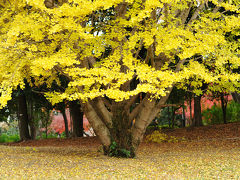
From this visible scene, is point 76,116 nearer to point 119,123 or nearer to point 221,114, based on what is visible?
point 119,123

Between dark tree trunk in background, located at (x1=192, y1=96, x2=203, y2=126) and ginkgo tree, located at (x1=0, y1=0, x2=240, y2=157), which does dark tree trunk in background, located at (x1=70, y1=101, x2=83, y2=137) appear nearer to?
dark tree trunk in background, located at (x1=192, y1=96, x2=203, y2=126)

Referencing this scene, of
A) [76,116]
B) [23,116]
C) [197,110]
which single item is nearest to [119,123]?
[76,116]

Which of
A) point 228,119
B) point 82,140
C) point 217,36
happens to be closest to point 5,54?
point 217,36

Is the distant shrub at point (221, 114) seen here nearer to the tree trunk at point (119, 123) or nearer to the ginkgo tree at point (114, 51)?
the ginkgo tree at point (114, 51)

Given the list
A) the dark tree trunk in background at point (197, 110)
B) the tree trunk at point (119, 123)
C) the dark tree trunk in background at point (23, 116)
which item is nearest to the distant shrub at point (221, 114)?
the dark tree trunk in background at point (197, 110)

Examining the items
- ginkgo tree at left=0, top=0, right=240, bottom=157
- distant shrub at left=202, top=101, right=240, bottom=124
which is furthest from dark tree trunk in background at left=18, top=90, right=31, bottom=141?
distant shrub at left=202, top=101, right=240, bottom=124

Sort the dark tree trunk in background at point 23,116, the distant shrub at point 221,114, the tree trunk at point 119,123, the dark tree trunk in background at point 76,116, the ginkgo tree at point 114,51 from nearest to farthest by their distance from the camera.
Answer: the ginkgo tree at point 114,51 → the tree trunk at point 119,123 → the dark tree trunk in background at point 76,116 → the dark tree trunk in background at point 23,116 → the distant shrub at point 221,114

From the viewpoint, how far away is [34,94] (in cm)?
1762

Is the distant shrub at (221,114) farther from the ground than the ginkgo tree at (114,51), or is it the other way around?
the ginkgo tree at (114,51)

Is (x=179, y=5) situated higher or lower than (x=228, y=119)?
higher

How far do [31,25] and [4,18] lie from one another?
1.75m

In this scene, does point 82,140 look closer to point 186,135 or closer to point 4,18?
point 186,135

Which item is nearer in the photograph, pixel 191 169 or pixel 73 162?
pixel 191 169

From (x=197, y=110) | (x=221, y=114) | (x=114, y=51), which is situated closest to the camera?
(x=114, y=51)
